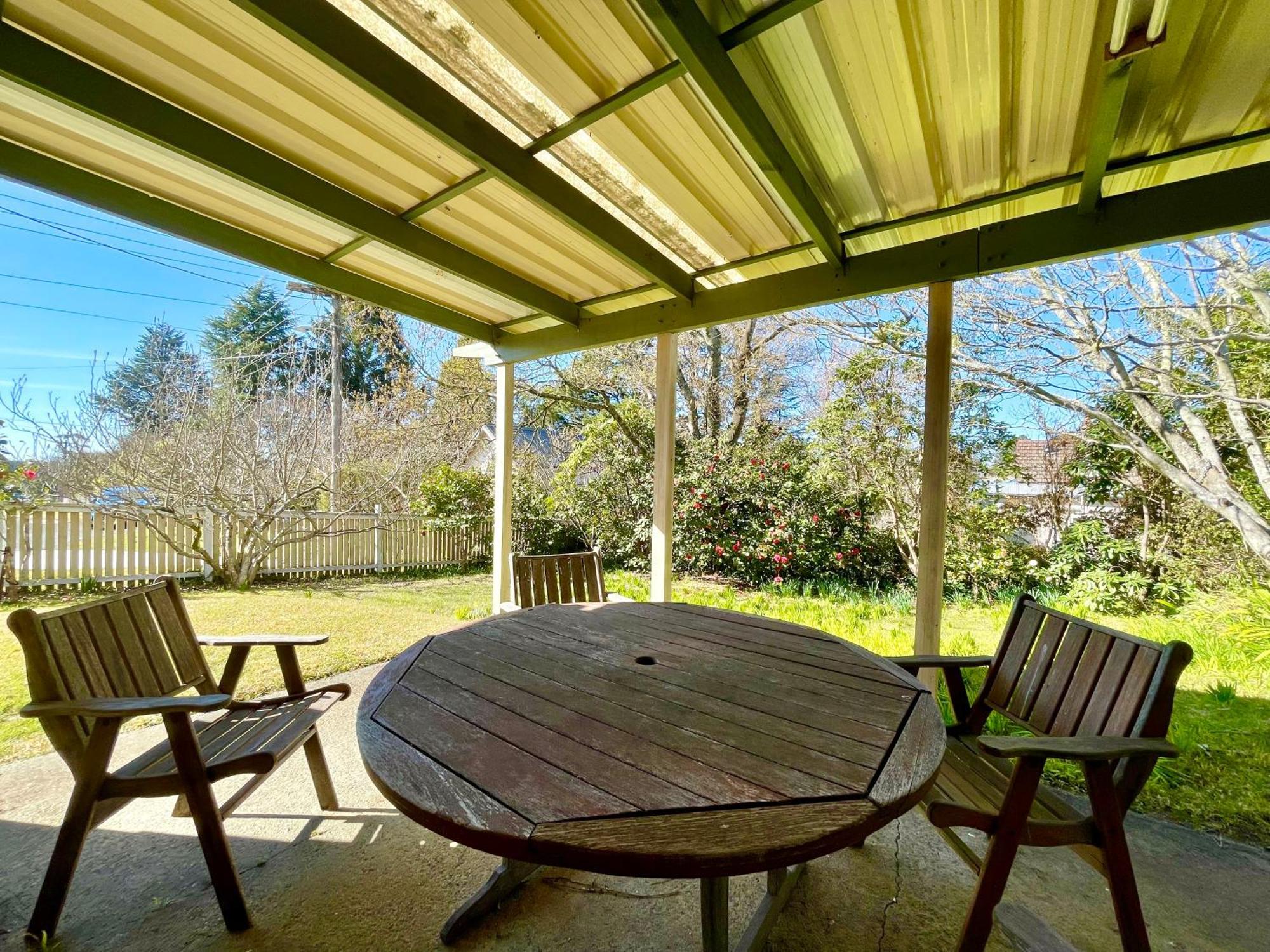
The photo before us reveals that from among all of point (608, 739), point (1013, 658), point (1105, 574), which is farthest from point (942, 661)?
point (1105, 574)

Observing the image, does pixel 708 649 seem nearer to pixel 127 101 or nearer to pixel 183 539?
pixel 127 101

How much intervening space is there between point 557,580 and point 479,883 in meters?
1.44

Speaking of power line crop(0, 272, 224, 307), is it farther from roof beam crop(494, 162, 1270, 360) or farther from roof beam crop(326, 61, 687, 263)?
roof beam crop(494, 162, 1270, 360)

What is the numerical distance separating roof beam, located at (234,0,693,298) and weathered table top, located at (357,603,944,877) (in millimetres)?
1681

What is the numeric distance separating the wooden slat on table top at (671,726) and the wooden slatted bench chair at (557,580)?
1119mm

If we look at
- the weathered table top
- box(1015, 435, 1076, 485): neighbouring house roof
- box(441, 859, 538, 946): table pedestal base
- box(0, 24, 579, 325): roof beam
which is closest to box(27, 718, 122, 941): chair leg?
the weathered table top

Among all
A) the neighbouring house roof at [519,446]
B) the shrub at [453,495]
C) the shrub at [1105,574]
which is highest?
the neighbouring house roof at [519,446]

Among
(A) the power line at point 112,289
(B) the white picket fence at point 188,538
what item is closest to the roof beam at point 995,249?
(B) the white picket fence at point 188,538

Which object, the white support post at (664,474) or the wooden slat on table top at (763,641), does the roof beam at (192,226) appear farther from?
the wooden slat on table top at (763,641)

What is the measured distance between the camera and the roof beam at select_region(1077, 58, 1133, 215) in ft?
4.58

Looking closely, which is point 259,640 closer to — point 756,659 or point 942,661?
point 756,659

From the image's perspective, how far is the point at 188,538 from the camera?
5.06 metres

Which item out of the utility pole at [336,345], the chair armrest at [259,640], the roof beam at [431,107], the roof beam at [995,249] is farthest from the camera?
the utility pole at [336,345]

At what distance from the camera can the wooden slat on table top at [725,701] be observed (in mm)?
1017
